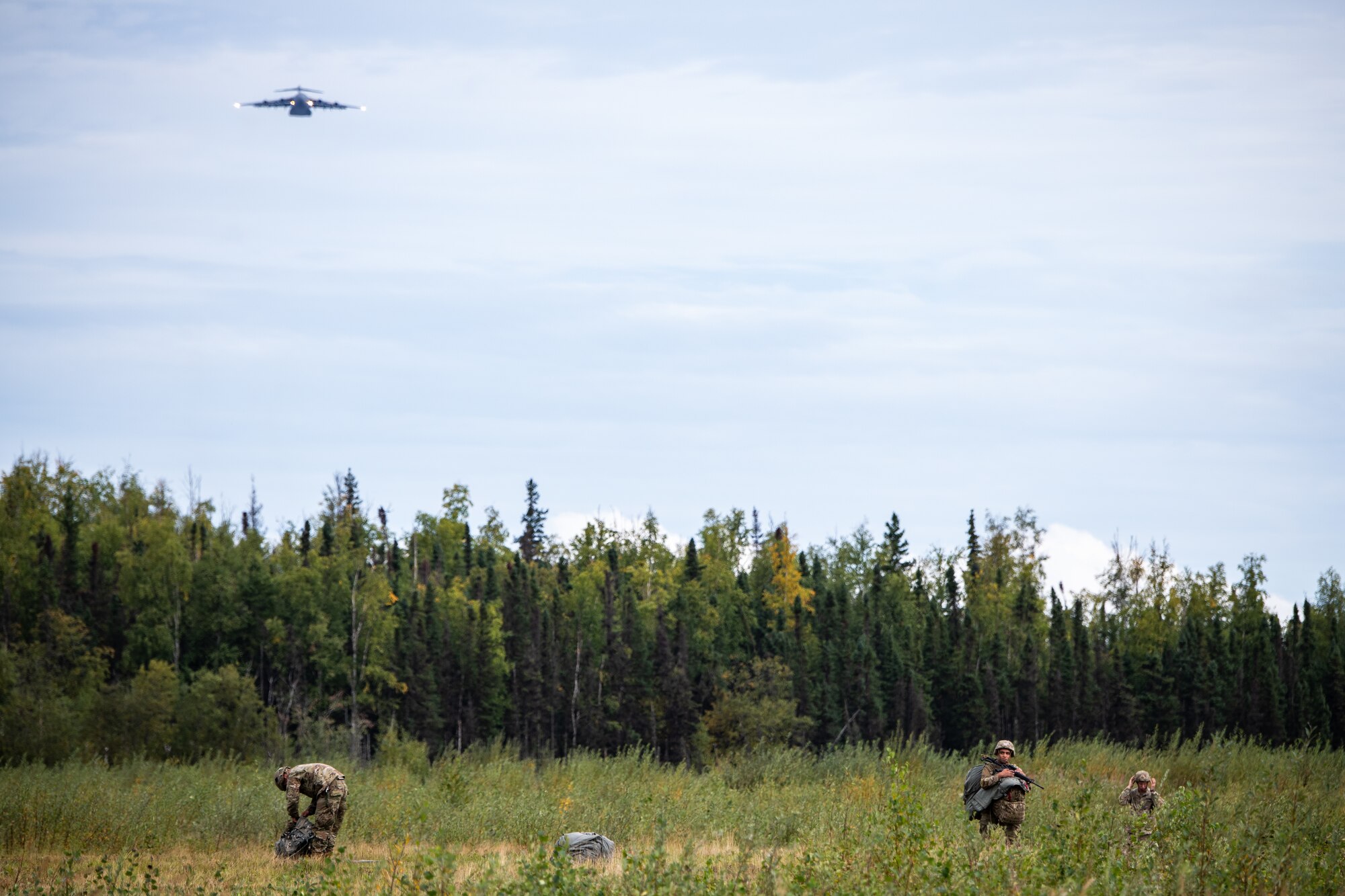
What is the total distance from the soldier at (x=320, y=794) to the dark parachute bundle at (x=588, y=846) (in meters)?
2.64

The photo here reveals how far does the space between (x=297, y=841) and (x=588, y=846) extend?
11.3ft

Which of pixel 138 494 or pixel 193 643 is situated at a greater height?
pixel 138 494

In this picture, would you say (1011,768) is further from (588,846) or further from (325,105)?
(325,105)

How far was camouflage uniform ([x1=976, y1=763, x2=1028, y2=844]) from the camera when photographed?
14633 mm

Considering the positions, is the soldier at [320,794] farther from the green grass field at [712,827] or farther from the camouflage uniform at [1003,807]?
the camouflage uniform at [1003,807]

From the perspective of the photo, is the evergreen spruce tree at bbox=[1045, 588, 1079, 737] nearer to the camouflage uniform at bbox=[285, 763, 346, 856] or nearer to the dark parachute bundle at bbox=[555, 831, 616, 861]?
the dark parachute bundle at bbox=[555, 831, 616, 861]

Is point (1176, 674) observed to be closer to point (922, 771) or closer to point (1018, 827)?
point (922, 771)

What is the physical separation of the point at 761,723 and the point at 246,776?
4823cm

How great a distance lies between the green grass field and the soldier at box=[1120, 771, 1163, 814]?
0.85 ft

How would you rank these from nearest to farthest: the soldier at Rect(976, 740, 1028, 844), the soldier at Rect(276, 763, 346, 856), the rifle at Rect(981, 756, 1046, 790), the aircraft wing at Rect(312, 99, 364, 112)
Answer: the rifle at Rect(981, 756, 1046, 790), the soldier at Rect(976, 740, 1028, 844), the soldier at Rect(276, 763, 346, 856), the aircraft wing at Rect(312, 99, 364, 112)

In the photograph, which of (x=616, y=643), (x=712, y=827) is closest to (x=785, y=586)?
(x=616, y=643)

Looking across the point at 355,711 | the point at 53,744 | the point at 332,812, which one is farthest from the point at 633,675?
the point at 332,812

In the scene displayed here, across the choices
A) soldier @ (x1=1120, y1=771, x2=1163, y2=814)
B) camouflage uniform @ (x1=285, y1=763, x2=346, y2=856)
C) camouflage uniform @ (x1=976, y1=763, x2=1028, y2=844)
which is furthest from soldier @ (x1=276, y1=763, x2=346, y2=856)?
soldier @ (x1=1120, y1=771, x2=1163, y2=814)

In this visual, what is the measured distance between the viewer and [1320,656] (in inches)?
3329
